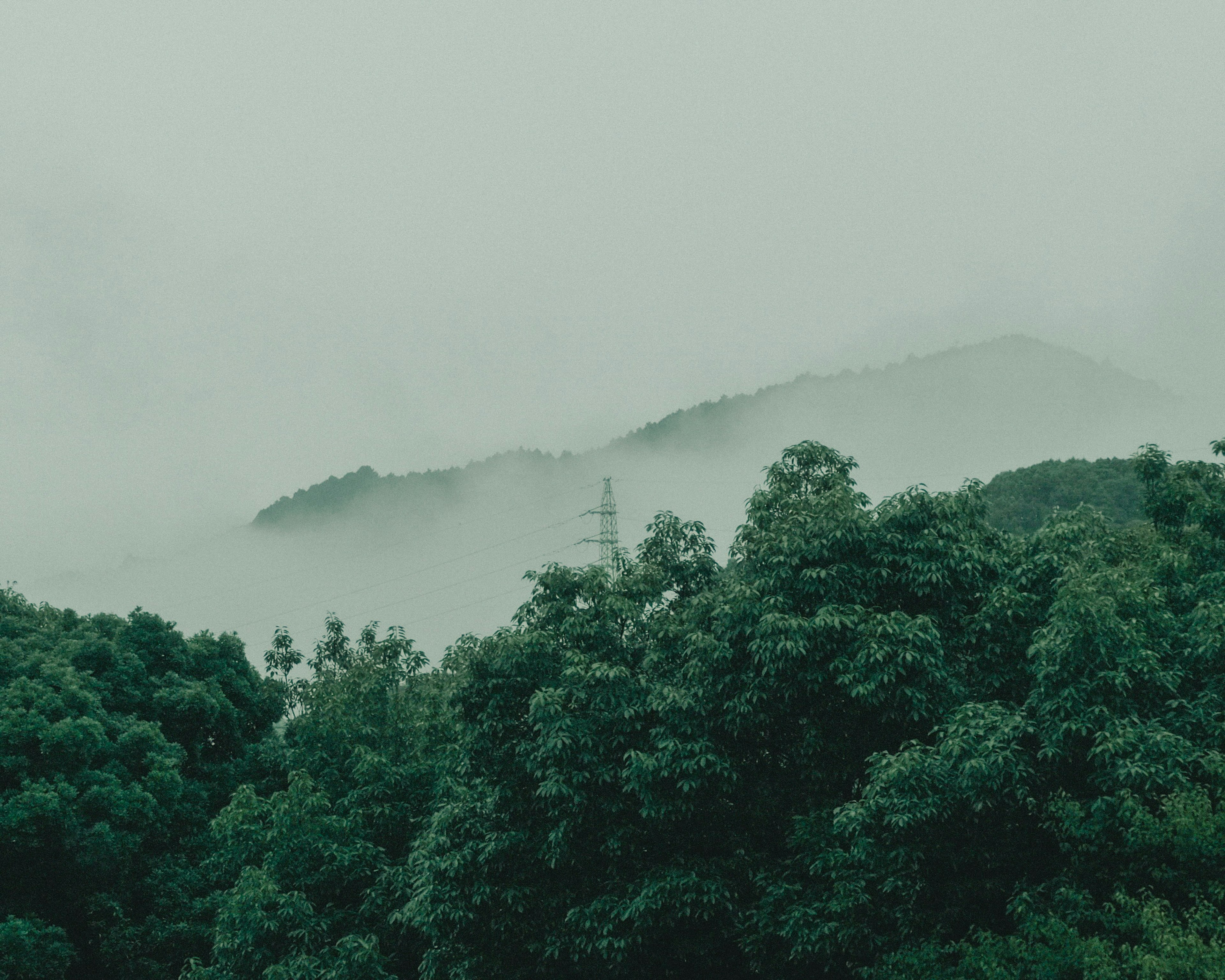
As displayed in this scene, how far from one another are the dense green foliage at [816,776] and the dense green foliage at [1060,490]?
3092cm

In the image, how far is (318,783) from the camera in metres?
19.3

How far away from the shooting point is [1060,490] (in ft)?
165

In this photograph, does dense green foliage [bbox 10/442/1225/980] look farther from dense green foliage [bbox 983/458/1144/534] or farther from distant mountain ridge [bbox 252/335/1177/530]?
distant mountain ridge [bbox 252/335/1177/530]

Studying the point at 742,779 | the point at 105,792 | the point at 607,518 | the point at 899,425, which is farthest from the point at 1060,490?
the point at 899,425

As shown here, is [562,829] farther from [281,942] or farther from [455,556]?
[455,556]

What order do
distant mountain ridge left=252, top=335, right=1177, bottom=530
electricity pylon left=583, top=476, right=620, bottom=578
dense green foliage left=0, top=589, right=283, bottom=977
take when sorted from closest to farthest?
dense green foliage left=0, top=589, right=283, bottom=977 < electricity pylon left=583, top=476, right=620, bottom=578 < distant mountain ridge left=252, top=335, right=1177, bottom=530

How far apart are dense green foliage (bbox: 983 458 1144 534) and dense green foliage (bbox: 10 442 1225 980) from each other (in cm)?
3092

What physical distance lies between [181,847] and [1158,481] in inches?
881

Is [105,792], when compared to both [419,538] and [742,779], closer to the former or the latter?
[742,779]

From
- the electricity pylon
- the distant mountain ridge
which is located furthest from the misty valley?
the distant mountain ridge

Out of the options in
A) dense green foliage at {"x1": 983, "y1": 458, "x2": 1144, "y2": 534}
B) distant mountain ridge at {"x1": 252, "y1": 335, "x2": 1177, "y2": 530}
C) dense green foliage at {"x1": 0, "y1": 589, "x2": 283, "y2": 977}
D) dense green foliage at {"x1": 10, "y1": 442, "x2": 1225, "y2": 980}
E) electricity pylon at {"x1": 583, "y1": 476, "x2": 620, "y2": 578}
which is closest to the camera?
dense green foliage at {"x1": 10, "y1": 442, "x2": 1225, "y2": 980}

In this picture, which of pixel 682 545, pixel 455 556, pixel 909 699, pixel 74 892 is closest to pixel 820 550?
pixel 909 699

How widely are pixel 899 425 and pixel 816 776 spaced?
109023 millimetres

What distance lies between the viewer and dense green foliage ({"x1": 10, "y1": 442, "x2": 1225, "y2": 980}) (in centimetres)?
1071
